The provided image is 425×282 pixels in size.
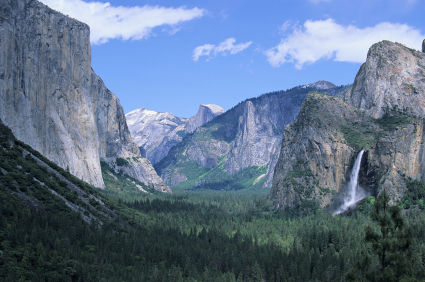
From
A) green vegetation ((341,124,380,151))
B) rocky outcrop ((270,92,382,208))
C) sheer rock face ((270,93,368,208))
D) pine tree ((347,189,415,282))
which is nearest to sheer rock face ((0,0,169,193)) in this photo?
sheer rock face ((270,93,368,208))

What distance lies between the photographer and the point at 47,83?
569ft

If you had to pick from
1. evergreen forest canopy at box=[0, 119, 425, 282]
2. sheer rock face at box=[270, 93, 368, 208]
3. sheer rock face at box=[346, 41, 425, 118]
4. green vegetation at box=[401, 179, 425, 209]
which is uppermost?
sheer rock face at box=[346, 41, 425, 118]

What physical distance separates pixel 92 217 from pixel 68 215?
969 cm

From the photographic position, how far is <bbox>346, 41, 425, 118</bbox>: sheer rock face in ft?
607

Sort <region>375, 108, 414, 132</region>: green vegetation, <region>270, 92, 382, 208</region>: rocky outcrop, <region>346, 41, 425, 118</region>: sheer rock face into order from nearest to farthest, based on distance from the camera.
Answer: <region>375, 108, 414, 132</region>: green vegetation, <region>270, 92, 382, 208</region>: rocky outcrop, <region>346, 41, 425, 118</region>: sheer rock face

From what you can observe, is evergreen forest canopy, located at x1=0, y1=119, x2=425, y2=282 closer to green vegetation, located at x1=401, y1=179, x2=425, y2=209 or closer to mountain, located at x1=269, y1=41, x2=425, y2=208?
green vegetation, located at x1=401, y1=179, x2=425, y2=209

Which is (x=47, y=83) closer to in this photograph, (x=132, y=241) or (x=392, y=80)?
(x=132, y=241)

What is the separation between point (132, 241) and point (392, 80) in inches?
5183

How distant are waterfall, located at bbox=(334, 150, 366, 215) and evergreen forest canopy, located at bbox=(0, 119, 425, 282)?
56.7 feet

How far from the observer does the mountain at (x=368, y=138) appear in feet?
535

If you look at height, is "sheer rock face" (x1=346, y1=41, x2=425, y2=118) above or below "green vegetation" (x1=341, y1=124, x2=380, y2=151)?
above

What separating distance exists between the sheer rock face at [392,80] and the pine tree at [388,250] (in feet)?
496

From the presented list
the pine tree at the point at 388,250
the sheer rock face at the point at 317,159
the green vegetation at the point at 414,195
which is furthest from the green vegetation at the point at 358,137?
the pine tree at the point at 388,250

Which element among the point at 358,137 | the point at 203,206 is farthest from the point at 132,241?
the point at 358,137
